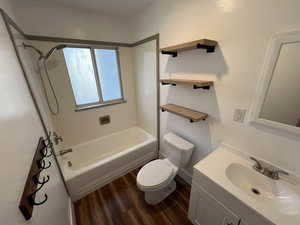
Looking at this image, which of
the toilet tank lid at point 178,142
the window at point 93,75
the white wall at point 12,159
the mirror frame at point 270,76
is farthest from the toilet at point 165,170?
the window at point 93,75

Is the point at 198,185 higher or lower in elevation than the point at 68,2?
lower

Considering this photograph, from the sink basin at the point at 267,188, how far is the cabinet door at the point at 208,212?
8.4 inches

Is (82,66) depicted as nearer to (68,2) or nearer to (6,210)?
(68,2)

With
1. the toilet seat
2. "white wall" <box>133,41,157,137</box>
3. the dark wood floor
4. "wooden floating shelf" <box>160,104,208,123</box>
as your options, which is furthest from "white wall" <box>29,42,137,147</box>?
the toilet seat

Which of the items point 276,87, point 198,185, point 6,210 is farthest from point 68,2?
point 198,185

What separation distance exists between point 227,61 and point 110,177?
206cm

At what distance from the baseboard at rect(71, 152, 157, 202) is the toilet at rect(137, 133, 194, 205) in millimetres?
533

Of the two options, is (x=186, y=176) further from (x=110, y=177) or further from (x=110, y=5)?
(x=110, y=5)

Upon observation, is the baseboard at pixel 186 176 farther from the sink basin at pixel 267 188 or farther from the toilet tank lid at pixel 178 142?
the sink basin at pixel 267 188

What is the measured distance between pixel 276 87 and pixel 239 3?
69cm

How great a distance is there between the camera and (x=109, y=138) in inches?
100

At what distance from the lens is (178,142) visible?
165 cm

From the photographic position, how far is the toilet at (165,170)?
144 cm

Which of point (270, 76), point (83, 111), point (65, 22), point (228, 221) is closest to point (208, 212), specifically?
point (228, 221)
